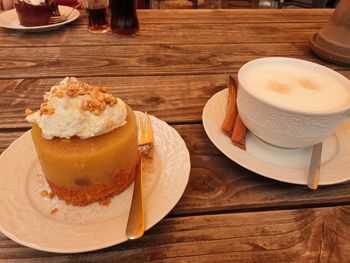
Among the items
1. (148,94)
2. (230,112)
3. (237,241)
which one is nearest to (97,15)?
(148,94)

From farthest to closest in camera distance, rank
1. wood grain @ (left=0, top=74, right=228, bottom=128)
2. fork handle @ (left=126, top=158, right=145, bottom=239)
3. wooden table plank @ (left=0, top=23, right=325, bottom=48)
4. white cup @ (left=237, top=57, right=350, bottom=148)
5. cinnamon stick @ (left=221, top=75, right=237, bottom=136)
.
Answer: wooden table plank @ (left=0, top=23, right=325, bottom=48)
wood grain @ (left=0, top=74, right=228, bottom=128)
cinnamon stick @ (left=221, top=75, right=237, bottom=136)
white cup @ (left=237, top=57, right=350, bottom=148)
fork handle @ (left=126, top=158, right=145, bottom=239)

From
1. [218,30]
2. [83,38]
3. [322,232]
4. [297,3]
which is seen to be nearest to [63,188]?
[322,232]

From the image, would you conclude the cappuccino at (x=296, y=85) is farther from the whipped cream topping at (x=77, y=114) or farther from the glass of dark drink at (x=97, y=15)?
the glass of dark drink at (x=97, y=15)

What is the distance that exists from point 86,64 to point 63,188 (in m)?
0.60

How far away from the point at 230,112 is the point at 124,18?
718 millimetres

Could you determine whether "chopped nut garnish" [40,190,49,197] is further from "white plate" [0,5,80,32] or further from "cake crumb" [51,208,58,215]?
"white plate" [0,5,80,32]

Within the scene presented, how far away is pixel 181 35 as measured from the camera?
1.29 m

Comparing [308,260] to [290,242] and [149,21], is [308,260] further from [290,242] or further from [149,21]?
[149,21]

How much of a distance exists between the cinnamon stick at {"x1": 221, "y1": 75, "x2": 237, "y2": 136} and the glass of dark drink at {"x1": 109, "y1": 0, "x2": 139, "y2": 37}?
0.60 meters

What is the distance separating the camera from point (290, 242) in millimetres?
506

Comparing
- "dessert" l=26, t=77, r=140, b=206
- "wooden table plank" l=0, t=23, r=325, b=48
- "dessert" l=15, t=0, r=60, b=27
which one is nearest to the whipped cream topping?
"dessert" l=26, t=77, r=140, b=206

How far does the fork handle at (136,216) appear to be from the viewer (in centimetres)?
Result: 46

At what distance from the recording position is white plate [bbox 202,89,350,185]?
59 centimetres

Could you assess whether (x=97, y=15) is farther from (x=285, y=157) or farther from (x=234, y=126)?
(x=285, y=157)
